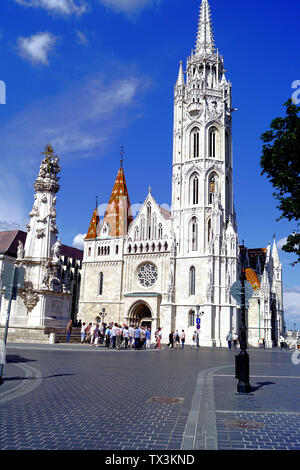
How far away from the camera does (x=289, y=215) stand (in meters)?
14.6

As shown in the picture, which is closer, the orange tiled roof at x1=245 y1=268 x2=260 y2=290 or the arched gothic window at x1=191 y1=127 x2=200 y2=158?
the arched gothic window at x1=191 y1=127 x2=200 y2=158

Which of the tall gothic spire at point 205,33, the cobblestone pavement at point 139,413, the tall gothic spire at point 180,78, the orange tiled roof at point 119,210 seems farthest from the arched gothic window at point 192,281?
the cobblestone pavement at point 139,413

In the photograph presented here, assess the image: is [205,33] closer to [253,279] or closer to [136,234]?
[136,234]

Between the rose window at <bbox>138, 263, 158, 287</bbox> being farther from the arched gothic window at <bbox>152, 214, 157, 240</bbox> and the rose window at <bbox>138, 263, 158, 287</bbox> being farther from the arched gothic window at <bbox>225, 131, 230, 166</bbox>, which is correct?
the arched gothic window at <bbox>225, 131, 230, 166</bbox>

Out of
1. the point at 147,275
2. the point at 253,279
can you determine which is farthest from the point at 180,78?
the point at 253,279

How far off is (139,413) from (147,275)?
4392 centimetres

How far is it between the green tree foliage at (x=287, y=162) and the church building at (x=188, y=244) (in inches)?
1214

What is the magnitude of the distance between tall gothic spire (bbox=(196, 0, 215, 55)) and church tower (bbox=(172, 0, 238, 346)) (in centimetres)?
15

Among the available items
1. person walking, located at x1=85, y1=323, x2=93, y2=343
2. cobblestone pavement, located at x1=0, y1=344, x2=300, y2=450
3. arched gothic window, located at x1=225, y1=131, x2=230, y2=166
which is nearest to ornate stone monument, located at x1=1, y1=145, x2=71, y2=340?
person walking, located at x1=85, y1=323, x2=93, y2=343

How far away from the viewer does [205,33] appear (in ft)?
194

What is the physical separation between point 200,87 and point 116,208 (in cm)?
1916

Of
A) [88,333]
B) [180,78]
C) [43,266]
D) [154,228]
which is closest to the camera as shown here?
[43,266]

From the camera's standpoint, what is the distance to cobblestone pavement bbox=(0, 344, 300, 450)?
530 cm
